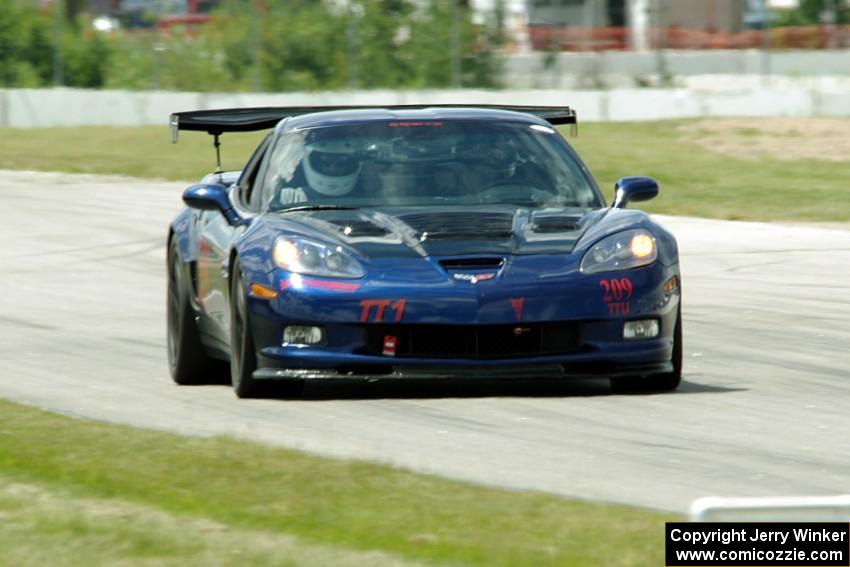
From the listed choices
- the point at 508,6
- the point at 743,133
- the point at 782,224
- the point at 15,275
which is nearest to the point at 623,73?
the point at 508,6

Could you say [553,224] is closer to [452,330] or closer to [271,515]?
[452,330]

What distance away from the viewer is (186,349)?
9.58 meters

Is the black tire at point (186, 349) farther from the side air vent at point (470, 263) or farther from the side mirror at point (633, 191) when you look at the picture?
the side mirror at point (633, 191)

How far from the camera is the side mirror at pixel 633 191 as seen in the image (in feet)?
30.8

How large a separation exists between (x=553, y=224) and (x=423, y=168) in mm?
894

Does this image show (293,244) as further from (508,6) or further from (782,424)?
(508,6)

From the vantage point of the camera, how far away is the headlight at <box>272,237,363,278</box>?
8.32 meters

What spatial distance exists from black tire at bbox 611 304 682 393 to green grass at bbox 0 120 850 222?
1166 centimetres

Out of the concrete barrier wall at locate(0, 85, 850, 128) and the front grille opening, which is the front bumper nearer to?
the front grille opening

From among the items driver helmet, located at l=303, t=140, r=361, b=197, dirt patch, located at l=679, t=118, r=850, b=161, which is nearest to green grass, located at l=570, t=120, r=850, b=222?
dirt patch, located at l=679, t=118, r=850, b=161

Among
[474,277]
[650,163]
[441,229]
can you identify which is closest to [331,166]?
[441,229]

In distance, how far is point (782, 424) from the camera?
311 inches

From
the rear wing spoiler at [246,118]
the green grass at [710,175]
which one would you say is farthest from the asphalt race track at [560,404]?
the green grass at [710,175]

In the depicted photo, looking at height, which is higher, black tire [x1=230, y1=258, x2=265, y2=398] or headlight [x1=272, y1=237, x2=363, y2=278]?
headlight [x1=272, y1=237, x2=363, y2=278]
